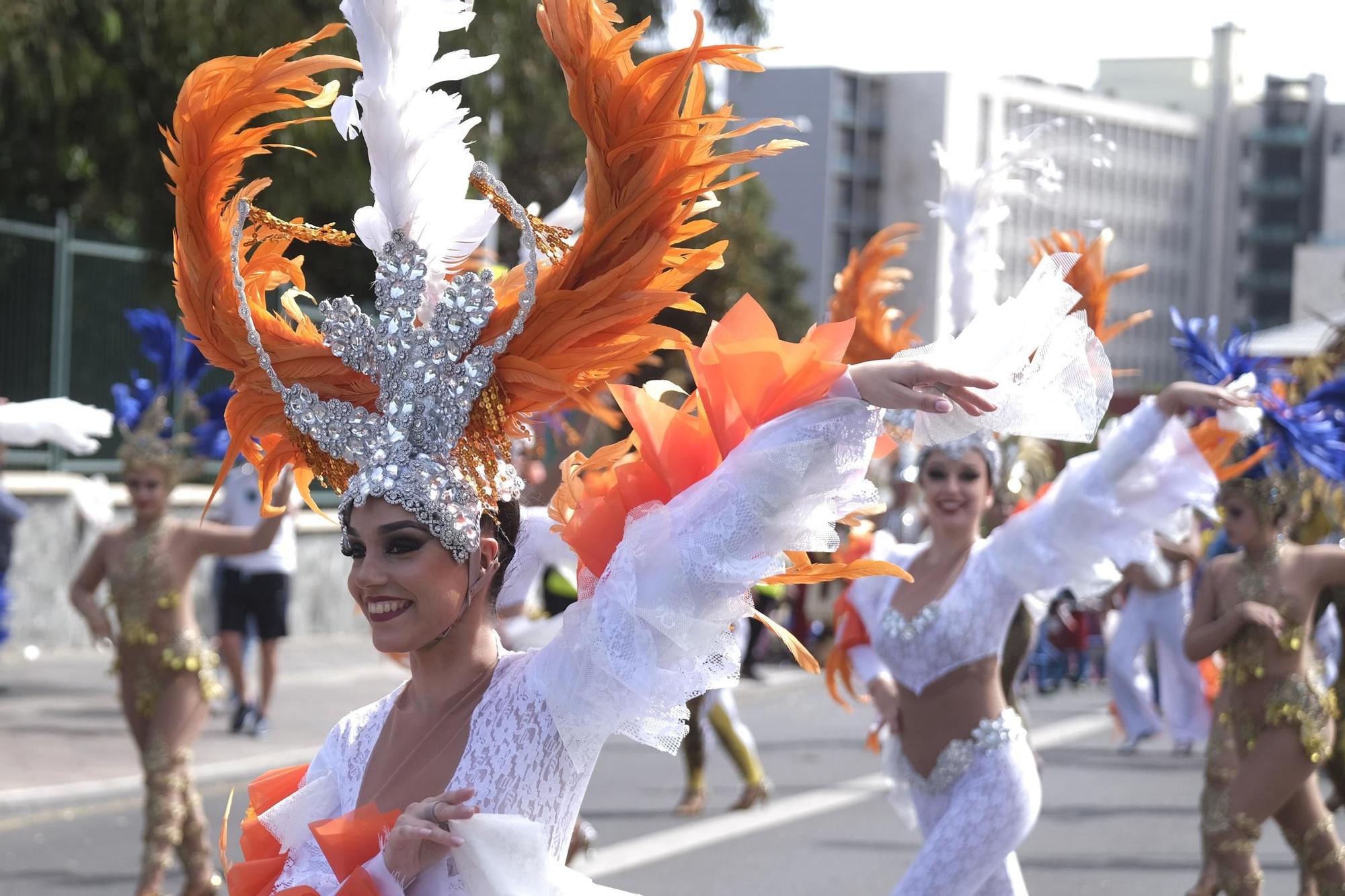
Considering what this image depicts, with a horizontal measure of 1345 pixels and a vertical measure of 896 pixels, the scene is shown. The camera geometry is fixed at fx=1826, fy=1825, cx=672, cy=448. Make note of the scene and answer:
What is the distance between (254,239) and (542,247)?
0.58 metres

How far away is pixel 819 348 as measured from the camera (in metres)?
2.78

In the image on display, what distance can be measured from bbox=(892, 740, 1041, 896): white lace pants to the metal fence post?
10.5 metres

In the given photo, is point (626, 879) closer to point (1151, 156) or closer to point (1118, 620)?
point (1118, 620)

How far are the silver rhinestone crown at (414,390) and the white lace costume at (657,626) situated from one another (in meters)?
0.29

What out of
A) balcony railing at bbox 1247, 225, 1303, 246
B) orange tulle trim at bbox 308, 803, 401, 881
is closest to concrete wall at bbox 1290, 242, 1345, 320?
orange tulle trim at bbox 308, 803, 401, 881

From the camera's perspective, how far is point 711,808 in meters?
9.67

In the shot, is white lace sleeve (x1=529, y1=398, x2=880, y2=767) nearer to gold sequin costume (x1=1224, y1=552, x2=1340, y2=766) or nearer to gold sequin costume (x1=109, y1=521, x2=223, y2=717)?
gold sequin costume (x1=1224, y1=552, x2=1340, y2=766)

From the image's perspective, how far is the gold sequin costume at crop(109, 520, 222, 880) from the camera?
6.82 meters

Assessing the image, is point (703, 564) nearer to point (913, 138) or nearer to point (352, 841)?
point (352, 841)

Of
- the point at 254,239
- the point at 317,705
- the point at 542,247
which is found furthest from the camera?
the point at 317,705

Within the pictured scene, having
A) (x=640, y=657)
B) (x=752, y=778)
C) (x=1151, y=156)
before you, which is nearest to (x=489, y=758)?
(x=640, y=657)

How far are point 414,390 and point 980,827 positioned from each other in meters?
2.66

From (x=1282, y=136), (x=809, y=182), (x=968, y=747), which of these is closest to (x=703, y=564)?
(x=968, y=747)

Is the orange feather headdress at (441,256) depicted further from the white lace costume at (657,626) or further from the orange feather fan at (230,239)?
the white lace costume at (657,626)
